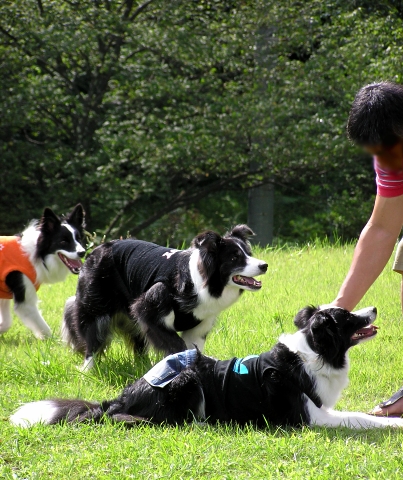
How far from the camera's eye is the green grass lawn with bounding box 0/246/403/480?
3.29 metres

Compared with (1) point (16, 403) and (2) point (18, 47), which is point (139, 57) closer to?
(2) point (18, 47)

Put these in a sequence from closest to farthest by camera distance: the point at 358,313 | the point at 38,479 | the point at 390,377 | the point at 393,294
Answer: the point at 38,479 < the point at 358,313 < the point at 390,377 < the point at 393,294

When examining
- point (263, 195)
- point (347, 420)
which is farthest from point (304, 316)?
point (263, 195)

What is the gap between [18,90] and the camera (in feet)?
49.2

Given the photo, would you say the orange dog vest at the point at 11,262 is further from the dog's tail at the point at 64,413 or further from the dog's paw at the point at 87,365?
the dog's tail at the point at 64,413

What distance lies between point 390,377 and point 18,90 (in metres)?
12.1

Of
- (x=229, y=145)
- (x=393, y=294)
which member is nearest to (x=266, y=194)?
(x=229, y=145)

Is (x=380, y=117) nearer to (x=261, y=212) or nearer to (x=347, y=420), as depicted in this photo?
(x=347, y=420)

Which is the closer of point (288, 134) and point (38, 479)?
point (38, 479)

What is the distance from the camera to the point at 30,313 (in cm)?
674

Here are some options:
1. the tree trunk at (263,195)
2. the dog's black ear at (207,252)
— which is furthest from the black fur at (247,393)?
the tree trunk at (263,195)

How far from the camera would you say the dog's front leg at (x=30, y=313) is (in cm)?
670

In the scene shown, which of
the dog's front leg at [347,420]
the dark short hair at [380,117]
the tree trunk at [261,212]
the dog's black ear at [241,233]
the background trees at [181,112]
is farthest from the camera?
the tree trunk at [261,212]

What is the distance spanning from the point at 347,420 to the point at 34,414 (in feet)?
5.89
